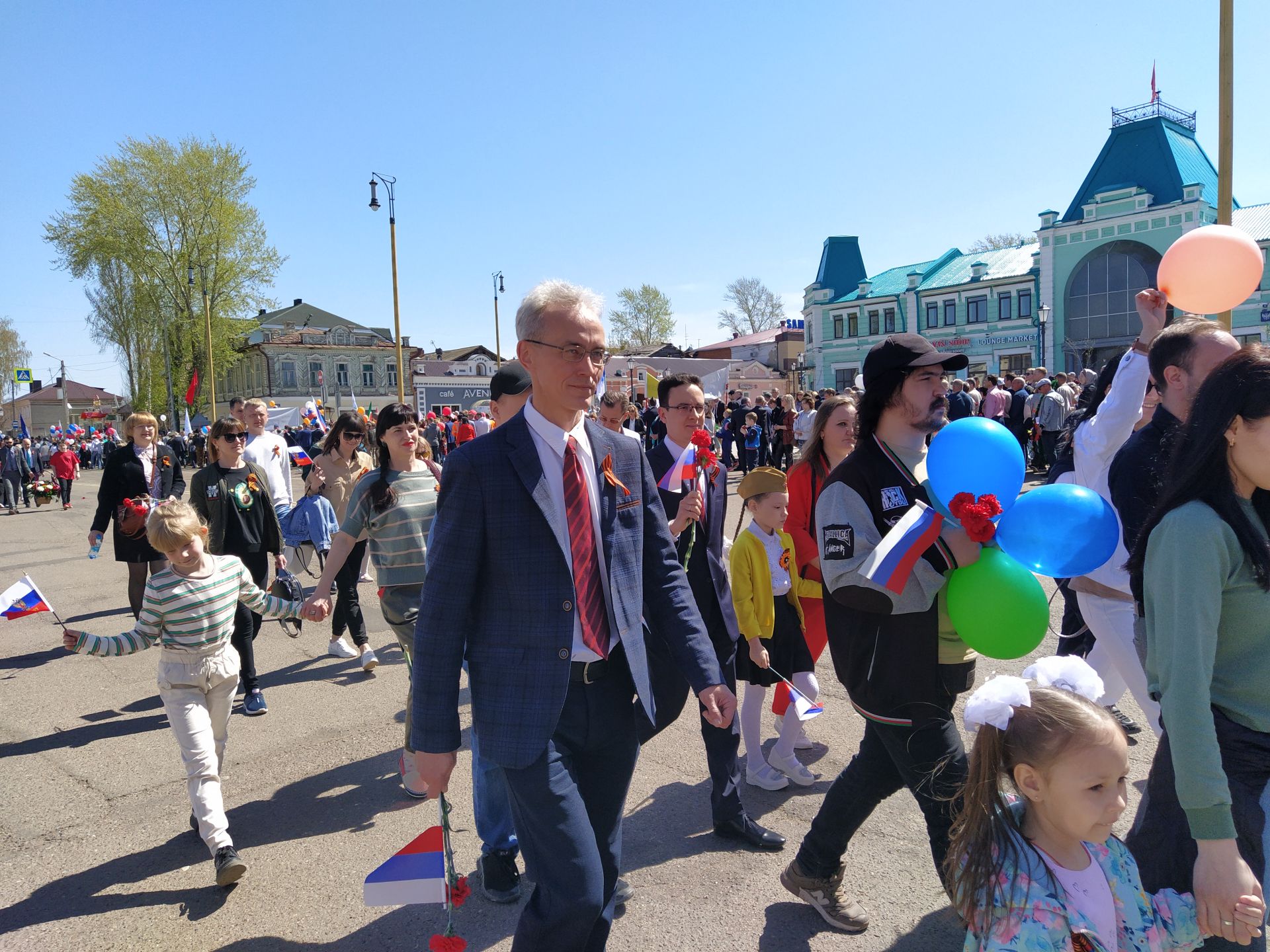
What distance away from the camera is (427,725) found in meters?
2.17

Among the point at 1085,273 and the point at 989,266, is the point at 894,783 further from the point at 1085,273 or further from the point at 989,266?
the point at 989,266

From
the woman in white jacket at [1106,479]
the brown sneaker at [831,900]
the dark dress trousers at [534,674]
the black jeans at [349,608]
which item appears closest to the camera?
the dark dress trousers at [534,674]

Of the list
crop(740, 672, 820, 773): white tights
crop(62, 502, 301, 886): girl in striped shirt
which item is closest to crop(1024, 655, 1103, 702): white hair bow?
crop(740, 672, 820, 773): white tights

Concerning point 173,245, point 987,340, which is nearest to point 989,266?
point 987,340

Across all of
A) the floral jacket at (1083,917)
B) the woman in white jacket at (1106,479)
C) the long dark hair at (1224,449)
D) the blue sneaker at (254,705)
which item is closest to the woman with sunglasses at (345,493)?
the blue sneaker at (254,705)

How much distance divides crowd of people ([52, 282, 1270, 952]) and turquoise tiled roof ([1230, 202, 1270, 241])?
132 ft

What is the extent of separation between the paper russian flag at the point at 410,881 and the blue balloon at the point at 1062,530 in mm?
1910

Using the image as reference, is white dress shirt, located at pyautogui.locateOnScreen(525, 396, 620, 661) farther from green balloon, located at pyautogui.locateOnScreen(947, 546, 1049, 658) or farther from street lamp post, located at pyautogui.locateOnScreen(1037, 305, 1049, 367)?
street lamp post, located at pyautogui.locateOnScreen(1037, 305, 1049, 367)

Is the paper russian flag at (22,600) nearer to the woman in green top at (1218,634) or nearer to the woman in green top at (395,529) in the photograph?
the woman in green top at (395,529)

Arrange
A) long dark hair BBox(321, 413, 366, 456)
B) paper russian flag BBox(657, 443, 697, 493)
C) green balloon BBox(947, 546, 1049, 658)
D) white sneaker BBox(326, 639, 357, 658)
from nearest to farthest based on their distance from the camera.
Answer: green balloon BBox(947, 546, 1049, 658), paper russian flag BBox(657, 443, 697, 493), long dark hair BBox(321, 413, 366, 456), white sneaker BBox(326, 639, 357, 658)

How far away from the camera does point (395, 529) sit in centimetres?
433

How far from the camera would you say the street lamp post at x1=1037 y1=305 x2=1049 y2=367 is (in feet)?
137

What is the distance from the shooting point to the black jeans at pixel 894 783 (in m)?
2.54

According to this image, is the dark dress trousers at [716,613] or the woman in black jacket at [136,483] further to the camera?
the woman in black jacket at [136,483]
